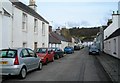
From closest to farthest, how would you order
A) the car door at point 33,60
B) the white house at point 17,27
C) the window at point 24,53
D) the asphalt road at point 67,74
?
the asphalt road at point 67,74 < the window at point 24,53 < the car door at point 33,60 < the white house at point 17,27

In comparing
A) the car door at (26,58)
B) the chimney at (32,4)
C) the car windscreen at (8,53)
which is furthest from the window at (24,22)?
the chimney at (32,4)

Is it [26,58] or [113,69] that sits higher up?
[26,58]

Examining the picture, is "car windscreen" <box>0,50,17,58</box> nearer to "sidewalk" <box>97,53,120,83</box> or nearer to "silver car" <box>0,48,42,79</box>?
"silver car" <box>0,48,42,79</box>

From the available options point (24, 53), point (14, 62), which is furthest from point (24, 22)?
point (14, 62)

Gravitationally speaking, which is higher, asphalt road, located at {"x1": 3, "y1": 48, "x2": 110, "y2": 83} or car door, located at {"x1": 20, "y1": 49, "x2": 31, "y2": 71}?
car door, located at {"x1": 20, "y1": 49, "x2": 31, "y2": 71}

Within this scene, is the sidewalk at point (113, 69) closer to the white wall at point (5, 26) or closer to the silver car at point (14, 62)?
the silver car at point (14, 62)

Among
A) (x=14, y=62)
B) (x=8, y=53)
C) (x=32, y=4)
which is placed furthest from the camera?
(x=32, y=4)

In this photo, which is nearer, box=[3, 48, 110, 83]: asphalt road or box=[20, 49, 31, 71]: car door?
box=[3, 48, 110, 83]: asphalt road

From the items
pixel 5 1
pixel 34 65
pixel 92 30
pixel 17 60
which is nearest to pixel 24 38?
pixel 5 1

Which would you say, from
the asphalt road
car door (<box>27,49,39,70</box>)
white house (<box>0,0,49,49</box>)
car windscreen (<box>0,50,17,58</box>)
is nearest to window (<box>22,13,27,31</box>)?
white house (<box>0,0,49,49</box>)

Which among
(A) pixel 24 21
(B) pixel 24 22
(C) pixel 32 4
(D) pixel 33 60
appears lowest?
(D) pixel 33 60

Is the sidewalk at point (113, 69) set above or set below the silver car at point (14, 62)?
below

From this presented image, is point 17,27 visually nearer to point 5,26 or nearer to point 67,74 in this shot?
point 5,26

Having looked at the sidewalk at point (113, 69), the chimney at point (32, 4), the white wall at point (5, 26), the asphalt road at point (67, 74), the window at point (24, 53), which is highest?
the chimney at point (32, 4)
